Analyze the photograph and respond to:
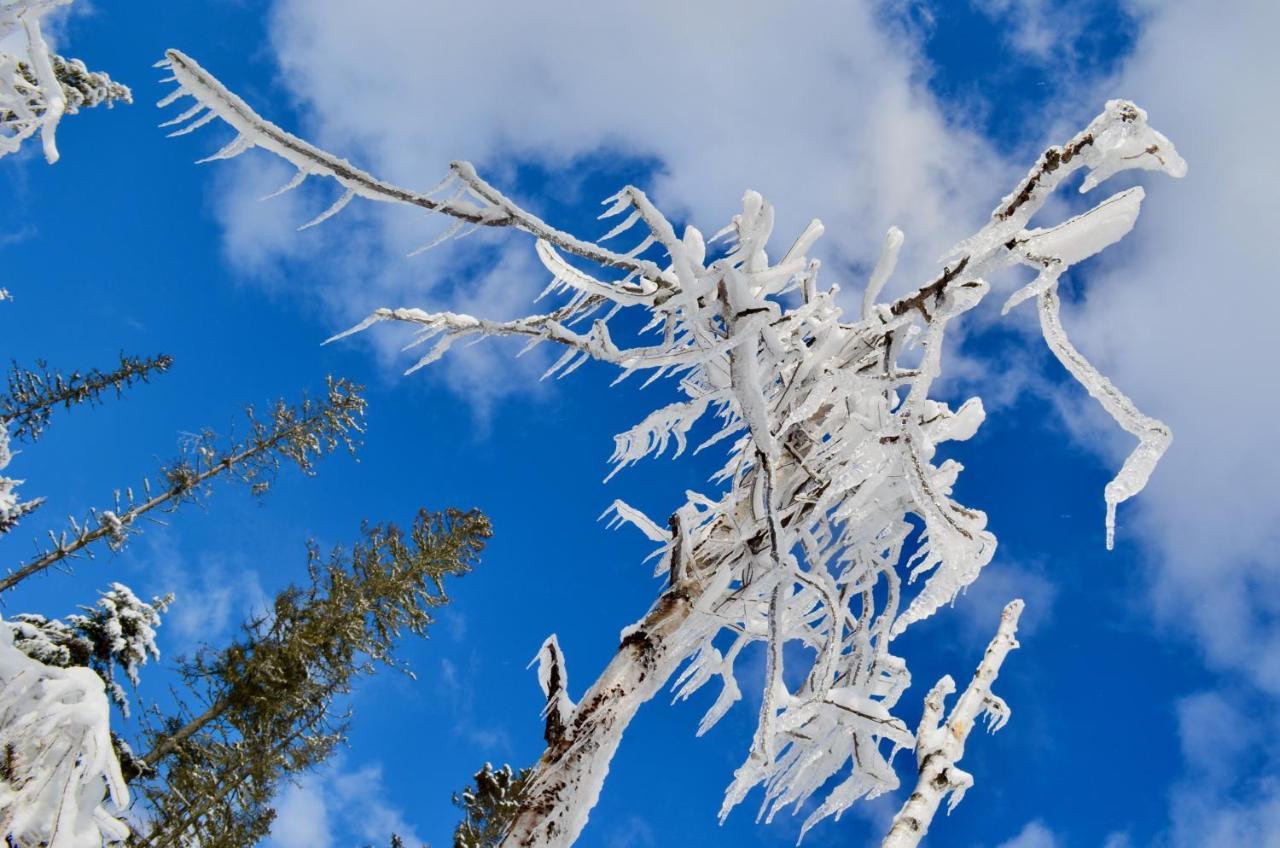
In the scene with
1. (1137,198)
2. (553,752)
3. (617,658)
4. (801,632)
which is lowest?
(553,752)

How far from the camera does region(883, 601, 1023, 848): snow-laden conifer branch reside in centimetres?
376

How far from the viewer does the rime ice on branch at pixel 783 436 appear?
210 cm

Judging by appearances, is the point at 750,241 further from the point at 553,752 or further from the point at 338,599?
the point at 338,599

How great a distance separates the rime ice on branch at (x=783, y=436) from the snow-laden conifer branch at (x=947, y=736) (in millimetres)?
618

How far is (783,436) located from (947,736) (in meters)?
2.35

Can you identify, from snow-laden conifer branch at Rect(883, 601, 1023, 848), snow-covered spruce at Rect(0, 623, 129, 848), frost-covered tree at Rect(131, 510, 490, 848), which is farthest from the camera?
frost-covered tree at Rect(131, 510, 490, 848)

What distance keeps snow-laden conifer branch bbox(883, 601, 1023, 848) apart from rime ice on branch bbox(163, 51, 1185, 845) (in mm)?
618

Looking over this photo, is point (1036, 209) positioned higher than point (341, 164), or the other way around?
point (1036, 209)

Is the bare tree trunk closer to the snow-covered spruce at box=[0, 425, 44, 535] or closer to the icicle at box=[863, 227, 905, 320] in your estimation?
the icicle at box=[863, 227, 905, 320]

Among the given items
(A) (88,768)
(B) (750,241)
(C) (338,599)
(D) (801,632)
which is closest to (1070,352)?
(B) (750,241)

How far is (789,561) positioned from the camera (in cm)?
255

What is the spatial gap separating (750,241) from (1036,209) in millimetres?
784

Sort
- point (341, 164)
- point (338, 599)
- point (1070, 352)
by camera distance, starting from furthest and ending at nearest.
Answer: point (338, 599) → point (1070, 352) → point (341, 164)

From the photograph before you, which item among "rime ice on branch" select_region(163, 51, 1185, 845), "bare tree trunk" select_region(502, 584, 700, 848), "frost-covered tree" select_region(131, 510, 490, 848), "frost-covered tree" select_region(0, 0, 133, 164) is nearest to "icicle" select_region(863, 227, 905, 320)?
"rime ice on branch" select_region(163, 51, 1185, 845)
